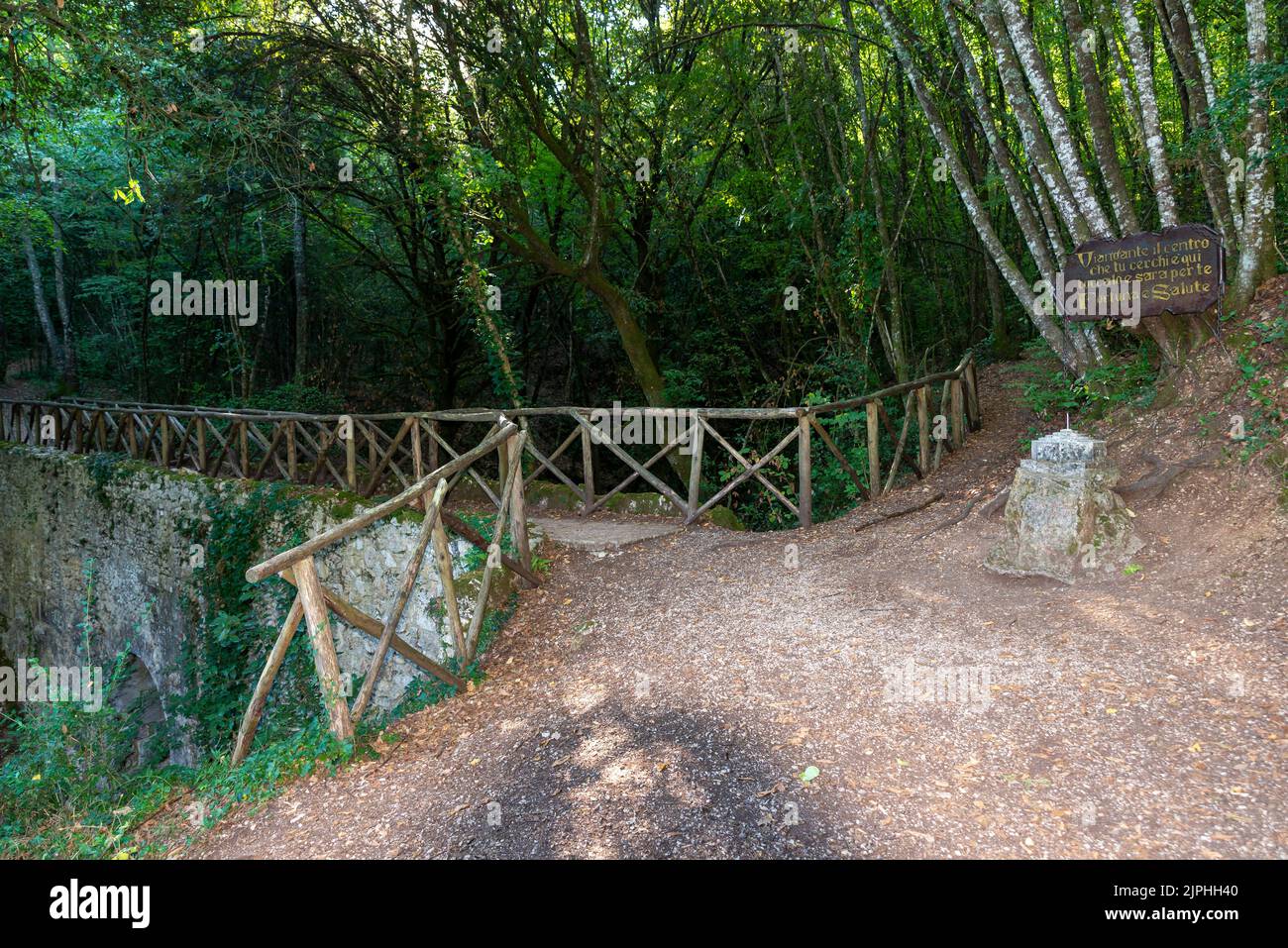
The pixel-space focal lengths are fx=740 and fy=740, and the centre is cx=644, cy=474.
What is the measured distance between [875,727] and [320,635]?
302 cm

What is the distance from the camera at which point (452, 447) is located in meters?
10.6

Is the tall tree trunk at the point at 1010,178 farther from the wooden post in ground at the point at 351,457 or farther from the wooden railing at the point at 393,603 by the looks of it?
the wooden post in ground at the point at 351,457

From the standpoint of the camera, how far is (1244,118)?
17.8ft

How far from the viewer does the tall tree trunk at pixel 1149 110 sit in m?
5.63

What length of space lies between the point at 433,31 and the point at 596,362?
815cm

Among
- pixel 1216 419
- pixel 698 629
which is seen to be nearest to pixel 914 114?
pixel 1216 419

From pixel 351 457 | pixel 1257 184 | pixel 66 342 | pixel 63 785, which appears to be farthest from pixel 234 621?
pixel 66 342

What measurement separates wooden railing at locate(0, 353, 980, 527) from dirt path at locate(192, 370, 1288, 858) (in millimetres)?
2159

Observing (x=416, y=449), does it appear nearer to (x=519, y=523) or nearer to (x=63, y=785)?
(x=519, y=523)

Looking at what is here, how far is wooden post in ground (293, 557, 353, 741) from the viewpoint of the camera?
4.14 meters

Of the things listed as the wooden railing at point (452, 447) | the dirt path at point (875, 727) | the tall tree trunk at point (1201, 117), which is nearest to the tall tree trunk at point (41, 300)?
the wooden railing at point (452, 447)

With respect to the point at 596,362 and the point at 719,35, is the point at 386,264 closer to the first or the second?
the point at 596,362

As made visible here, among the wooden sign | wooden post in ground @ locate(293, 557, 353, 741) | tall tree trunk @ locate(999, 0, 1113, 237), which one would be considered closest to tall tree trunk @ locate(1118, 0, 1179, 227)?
the wooden sign

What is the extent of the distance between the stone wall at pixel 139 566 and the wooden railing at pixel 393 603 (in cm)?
46
